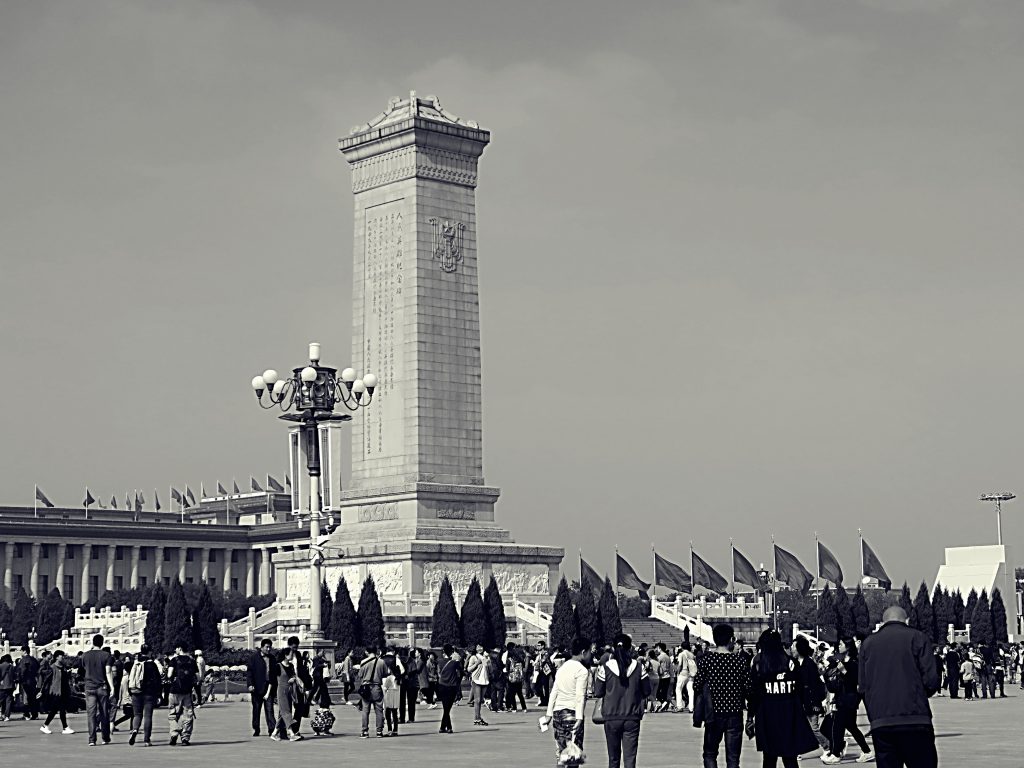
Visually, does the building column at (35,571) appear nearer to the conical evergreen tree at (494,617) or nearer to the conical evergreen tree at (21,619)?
the conical evergreen tree at (21,619)

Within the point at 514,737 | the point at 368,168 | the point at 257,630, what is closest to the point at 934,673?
the point at 514,737

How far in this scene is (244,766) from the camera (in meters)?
23.2

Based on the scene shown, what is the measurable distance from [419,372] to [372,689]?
46907 millimetres

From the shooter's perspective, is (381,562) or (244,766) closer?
(244,766)

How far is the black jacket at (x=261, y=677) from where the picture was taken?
1144 inches

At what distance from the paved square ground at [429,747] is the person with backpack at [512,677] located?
12.1ft

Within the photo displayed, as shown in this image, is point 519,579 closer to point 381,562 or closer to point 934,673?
point 381,562

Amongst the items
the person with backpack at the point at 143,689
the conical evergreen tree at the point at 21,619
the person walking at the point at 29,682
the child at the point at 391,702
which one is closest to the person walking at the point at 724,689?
the child at the point at 391,702

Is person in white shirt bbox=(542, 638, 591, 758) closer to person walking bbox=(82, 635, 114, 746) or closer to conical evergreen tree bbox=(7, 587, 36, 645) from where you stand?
person walking bbox=(82, 635, 114, 746)

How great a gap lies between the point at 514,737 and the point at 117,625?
51.2 metres

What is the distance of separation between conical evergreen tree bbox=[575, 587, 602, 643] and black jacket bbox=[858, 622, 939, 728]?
52.5 meters

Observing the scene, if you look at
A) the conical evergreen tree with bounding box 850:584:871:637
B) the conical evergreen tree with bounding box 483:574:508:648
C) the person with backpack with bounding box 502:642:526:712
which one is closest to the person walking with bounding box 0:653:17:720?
the person with backpack with bounding box 502:642:526:712

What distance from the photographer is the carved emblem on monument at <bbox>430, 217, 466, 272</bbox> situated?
77.0 m

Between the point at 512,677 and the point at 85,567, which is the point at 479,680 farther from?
the point at 85,567
